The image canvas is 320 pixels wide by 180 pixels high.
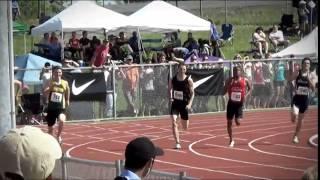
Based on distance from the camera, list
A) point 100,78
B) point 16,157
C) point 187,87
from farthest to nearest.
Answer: point 100,78 → point 187,87 → point 16,157

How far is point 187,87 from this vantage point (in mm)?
17828

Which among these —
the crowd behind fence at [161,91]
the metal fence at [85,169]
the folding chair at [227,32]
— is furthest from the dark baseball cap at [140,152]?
the folding chair at [227,32]

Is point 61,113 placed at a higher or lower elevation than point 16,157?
lower

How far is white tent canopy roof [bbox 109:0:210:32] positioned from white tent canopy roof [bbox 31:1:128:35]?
0.72 meters

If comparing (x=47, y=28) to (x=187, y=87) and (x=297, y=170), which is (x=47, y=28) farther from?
(x=297, y=170)

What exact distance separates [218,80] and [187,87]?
9067 millimetres

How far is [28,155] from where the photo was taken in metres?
3.54

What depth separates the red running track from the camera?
14.8 metres

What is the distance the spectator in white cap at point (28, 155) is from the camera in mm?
3537

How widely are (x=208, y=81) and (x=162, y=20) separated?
592cm

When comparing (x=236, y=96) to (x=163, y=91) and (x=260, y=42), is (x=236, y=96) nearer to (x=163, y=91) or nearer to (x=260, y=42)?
(x=163, y=91)

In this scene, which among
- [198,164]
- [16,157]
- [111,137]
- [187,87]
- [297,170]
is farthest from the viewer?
[111,137]

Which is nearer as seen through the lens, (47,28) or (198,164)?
(198,164)

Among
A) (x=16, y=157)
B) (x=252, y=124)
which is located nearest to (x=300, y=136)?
(x=252, y=124)
